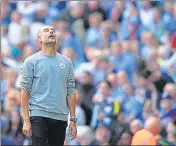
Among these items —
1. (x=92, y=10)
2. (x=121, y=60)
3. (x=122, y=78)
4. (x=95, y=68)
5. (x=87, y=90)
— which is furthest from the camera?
(x=92, y=10)

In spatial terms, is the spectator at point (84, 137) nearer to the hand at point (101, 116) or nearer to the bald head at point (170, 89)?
the hand at point (101, 116)

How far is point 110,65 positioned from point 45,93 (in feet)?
20.5

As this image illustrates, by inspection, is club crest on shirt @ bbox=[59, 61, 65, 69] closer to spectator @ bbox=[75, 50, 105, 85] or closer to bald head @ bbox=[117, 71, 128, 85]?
bald head @ bbox=[117, 71, 128, 85]

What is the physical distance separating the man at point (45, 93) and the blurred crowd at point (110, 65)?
14.8 ft

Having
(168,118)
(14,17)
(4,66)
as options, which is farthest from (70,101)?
(14,17)

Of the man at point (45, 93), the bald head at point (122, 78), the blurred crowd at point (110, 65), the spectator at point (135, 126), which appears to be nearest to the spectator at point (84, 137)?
the blurred crowd at point (110, 65)

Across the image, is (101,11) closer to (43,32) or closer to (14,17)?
(14,17)

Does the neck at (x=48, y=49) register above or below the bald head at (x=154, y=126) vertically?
above

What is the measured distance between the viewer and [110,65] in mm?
13836

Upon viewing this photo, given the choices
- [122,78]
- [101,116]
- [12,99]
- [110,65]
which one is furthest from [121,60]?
[12,99]

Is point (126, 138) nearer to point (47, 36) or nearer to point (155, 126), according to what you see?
point (155, 126)

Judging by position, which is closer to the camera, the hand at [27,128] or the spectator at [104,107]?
the hand at [27,128]

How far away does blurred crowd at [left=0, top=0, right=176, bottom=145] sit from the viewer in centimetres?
1282

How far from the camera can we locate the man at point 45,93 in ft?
25.0
